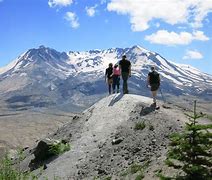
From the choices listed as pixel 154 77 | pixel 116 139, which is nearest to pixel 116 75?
pixel 154 77

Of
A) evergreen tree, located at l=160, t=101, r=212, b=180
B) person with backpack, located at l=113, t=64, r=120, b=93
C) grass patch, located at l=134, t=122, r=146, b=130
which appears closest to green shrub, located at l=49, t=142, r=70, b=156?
grass patch, located at l=134, t=122, r=146, b=130

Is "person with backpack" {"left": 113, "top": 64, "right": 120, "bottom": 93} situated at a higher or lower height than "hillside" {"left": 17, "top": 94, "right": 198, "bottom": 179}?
higher

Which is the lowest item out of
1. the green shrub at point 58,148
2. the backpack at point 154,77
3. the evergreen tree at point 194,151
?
the green shrub at point 58,148

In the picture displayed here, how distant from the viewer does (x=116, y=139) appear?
2544 centimetres

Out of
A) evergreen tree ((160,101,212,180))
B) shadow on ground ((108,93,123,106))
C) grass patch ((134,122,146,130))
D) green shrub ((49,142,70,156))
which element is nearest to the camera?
A: evergreen tree ((160,101,212,180))

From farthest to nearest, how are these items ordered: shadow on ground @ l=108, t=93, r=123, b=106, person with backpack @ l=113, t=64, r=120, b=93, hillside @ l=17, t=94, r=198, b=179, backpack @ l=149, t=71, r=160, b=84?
person with backpack @ l=113, t=64, r=120, b=93
shadow on ground @ l=108, t=93, r=123, b=106
backpack @ l=149, t=71, r=160, b=84
hillside @ l=17, t=94, r=198, b=179

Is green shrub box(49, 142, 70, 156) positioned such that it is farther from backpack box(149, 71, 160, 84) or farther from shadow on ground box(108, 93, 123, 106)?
backpack box(149, 71, 160, 84)

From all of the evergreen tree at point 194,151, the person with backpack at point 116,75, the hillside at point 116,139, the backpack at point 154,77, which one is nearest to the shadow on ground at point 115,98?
the hillside at point 116,139

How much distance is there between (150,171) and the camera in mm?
20031

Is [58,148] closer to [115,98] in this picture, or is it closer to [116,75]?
[115,98]

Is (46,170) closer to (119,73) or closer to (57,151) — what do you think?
(57,151)

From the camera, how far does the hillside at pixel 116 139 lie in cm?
2267

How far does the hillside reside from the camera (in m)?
22.7

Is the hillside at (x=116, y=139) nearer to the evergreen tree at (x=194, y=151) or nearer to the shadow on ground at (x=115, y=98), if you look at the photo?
the shadow on ground at (x=115, y=98)
